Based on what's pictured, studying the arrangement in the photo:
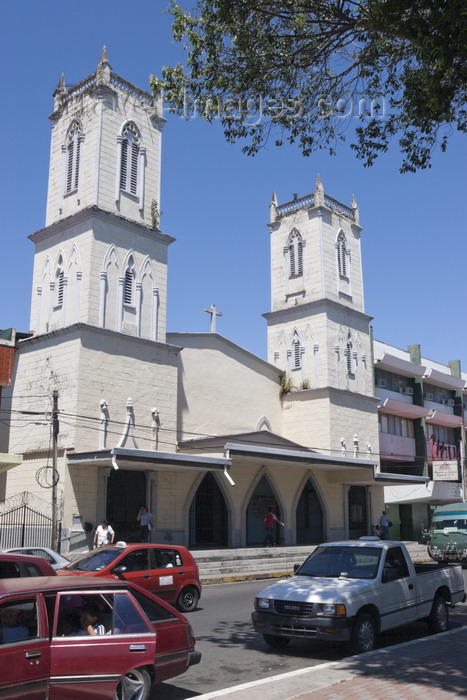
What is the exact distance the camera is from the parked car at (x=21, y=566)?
8719 millimetres

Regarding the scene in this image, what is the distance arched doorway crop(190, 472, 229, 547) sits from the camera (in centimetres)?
2798

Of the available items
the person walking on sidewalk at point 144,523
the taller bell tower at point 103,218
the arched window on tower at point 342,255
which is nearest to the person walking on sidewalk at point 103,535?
the person walking on sidewalk at point 144,523

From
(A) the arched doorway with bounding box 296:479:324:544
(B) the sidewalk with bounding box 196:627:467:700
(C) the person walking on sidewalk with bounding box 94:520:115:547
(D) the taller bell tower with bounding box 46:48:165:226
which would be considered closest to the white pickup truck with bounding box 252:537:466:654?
(B) the sidewalk with bounding box 196:627:467:700

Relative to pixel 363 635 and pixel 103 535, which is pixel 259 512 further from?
pixel 363 635

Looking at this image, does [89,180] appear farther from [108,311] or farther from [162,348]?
[162,348]

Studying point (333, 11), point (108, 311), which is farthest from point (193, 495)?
point (333, 11)

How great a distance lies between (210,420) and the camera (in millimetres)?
30281

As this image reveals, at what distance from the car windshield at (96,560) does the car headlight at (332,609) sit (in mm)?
5114

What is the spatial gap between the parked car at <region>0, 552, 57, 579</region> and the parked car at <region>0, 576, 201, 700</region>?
Answer: 2.53 m

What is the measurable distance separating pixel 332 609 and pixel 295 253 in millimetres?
29597

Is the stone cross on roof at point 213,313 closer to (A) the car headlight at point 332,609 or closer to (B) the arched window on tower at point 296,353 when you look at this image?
(B) the arched window on tower at point 296,353

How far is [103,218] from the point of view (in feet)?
86.8

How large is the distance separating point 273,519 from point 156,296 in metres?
10.4

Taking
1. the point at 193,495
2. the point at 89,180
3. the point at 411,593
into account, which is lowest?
the point at 411,593
